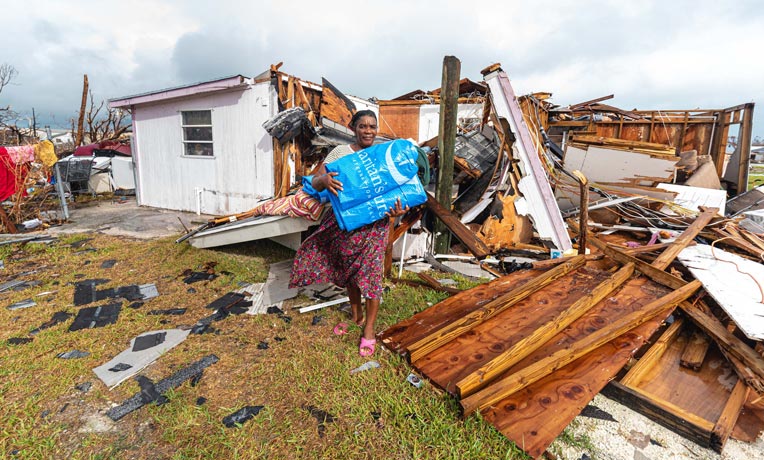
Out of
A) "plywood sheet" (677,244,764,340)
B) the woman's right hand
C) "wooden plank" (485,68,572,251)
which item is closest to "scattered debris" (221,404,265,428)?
the woman's right hand

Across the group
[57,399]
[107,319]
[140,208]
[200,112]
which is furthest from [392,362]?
[140,208]

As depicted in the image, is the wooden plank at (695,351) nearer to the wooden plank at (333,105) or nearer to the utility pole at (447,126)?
the utility pole at (447,126)

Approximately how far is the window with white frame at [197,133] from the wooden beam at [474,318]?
22.8 ft

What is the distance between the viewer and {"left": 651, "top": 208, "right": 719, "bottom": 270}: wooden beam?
355cm

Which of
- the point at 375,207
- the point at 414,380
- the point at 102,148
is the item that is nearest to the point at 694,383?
the point at 414,380

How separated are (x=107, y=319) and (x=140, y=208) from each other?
674 cm

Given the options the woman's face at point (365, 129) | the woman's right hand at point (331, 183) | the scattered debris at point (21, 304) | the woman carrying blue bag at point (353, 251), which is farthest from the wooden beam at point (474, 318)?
the scattered debris at point (21, 304)

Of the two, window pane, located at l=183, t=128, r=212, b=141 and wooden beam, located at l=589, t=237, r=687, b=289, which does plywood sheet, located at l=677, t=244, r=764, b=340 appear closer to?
wooden beam, located at l=589, t=237, r=687, b=289

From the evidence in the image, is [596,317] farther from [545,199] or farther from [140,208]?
[140,208]

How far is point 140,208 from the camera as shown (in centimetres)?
876

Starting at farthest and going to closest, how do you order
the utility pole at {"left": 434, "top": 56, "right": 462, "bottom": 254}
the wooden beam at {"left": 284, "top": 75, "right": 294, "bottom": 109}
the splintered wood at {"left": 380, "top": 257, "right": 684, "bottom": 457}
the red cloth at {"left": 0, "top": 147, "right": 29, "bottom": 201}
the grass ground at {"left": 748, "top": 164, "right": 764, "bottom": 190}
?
the grass ground at {"left": 748, "top": 164, "right": 764, "bottom": 190}
the wooden beam at {"left": 284, "top": 75, "right": 294, "bottom": 109}
the red cloth at {"left": 0, "top": 147, "right": 29, "bottom": 201}
the utility pole at {"left": 434, "top": 56, "right": 462, "bottom": 254}
the splintered wood at {"left": 380, "top": 257, "right": 684, "bottom": 457}

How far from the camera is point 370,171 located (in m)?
2.42

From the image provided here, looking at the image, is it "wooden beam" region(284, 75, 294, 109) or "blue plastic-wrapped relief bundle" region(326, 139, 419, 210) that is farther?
"wooden beam" region(284, 75, 294, 109)

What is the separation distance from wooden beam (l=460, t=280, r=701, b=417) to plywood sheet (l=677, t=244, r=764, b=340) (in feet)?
1.51
